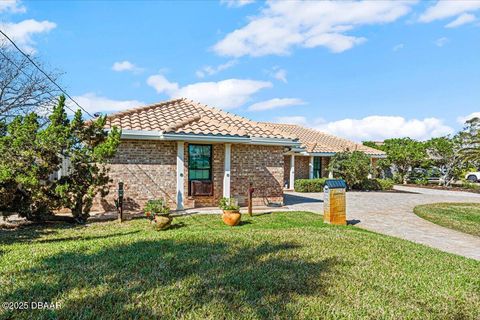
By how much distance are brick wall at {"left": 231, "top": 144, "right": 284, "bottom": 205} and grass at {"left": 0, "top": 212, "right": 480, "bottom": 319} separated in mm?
5973

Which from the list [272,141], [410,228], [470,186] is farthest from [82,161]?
[470,186]

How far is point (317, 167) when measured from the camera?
2561cm

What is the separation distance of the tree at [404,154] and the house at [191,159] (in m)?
19.5

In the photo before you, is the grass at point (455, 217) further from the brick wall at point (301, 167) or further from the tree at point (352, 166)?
the brick wall at point (301, 167)

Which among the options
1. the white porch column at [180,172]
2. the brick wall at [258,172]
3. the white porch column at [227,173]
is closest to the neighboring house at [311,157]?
the brick wall at [258,172]

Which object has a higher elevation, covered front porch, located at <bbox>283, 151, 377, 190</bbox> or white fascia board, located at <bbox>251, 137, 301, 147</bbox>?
white fascia board, located at <bbox>251, 137, 301, 147</bbox>

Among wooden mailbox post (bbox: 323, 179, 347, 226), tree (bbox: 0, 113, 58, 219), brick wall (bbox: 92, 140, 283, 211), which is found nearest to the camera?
tree (bbox: 0, 113, 58, 219)

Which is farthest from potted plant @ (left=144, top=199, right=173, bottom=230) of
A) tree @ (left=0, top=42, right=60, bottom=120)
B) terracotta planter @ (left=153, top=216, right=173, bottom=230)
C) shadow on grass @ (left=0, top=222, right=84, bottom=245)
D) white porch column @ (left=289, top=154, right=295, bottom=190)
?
white porch column @ (left=289, top=154, right=295, bottom=190)

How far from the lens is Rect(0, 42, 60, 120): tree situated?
17219 millimetres

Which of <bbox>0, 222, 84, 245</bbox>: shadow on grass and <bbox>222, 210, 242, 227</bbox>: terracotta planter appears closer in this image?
<bbox>0, 222, 84, 245</bbox>: shadow on grass

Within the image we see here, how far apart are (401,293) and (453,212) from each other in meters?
11.4

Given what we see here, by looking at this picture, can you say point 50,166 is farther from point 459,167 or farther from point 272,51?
point 459,167

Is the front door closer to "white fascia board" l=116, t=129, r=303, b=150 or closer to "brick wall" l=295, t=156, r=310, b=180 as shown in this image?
"white fascia board" l=116, t=129, r=303, b=150

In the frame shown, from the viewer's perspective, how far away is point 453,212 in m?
13.0
